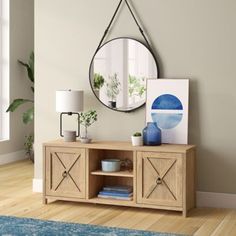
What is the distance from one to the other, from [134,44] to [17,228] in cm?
199

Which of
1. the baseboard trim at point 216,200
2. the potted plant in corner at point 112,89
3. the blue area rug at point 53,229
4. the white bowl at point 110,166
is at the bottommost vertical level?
the blue area rug at point 53,229

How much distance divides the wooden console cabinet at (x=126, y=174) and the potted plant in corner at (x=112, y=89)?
0.43 meters

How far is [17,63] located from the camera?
8.03 m

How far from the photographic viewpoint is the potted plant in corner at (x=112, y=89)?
5.55m

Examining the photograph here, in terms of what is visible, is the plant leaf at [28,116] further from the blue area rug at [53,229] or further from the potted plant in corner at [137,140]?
the blue area rug at [53,229]

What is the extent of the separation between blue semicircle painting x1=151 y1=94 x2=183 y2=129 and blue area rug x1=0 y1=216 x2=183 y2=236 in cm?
123

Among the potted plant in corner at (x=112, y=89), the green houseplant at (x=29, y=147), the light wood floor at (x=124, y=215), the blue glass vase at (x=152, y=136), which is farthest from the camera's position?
the green houseplant at (x=29, y=147)

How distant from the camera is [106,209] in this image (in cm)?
519

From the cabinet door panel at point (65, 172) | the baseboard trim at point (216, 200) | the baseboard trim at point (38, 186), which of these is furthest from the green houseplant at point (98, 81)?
the baseboard trim at point (216, 200)

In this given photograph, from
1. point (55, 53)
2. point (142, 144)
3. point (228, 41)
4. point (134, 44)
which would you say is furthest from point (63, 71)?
point (228, 41)

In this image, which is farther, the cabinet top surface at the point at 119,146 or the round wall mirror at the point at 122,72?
the round wall mirror at the point at 122,72

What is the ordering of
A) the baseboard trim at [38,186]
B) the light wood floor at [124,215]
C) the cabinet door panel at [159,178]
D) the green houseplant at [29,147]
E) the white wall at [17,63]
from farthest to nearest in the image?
the green houseplant at [29,147] → the white wall at [17,63] → the baseboard trim at [38,186] → the cabinet door panel at [159,178] → the light wood floor at [124,215]

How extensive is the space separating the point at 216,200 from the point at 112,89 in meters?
1.37

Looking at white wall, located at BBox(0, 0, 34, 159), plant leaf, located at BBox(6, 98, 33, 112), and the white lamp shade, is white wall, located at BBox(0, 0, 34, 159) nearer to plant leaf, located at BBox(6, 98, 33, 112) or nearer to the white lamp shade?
plant leaf, located at BBox(6, 98, 33, 112)
